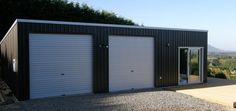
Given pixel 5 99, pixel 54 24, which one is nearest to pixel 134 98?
pixel 54 24

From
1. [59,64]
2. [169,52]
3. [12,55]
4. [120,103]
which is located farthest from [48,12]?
Answer: [120,103]

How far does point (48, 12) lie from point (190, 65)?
1351 centimetres

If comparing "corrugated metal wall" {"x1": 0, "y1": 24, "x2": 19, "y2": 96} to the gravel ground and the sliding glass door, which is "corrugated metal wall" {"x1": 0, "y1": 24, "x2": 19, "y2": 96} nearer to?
the gravel ground

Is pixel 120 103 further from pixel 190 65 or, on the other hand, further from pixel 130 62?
pixel 190 65

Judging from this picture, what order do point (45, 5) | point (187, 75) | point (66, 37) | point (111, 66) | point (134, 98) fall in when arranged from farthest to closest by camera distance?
1. point (45, 5)
2. point (187, 75)
3. point (111, 66)
4. point (66, 37)
5. point (134, 98)

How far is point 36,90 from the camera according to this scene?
1079 centimetres

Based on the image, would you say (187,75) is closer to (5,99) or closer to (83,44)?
(83,44)

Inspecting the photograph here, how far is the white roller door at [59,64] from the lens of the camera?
10.8 m

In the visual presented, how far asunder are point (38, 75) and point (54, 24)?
6.49 ft

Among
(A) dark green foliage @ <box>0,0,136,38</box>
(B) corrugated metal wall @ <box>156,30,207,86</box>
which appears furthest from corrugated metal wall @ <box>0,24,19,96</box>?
(A) dark green foliage @ <box>0,0,136,38</box>

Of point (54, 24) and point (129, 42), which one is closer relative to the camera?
point (54, 24)

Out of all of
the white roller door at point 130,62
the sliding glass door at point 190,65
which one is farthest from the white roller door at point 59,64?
the sliding glass door at point 190,65

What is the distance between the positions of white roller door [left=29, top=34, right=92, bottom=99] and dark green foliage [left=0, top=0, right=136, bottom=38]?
39.4ft

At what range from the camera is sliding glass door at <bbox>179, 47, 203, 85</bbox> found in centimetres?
1457
